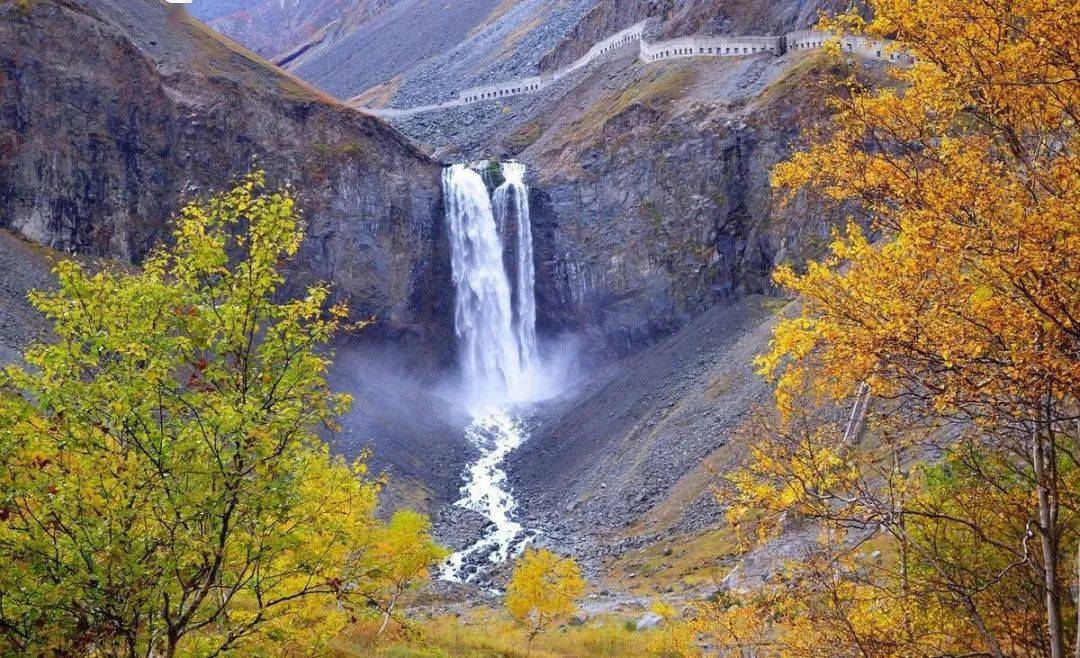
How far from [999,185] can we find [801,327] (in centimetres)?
227

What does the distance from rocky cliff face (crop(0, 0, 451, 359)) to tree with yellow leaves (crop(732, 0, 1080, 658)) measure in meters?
56.3

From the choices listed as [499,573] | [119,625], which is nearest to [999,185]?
[119,625]

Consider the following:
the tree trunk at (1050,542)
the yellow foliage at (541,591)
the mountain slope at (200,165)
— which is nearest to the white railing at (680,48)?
the mountain slope at (200,165)

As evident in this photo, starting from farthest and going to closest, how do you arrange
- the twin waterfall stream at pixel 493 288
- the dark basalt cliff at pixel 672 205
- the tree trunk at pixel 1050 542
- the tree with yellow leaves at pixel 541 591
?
the twin waterfall stream at pixel 493 288 → the dark basalt cliff at pixel 672 205 → the tree with yellow leaves at pixel 541 591 → the tree trunk at pixel 1050 542

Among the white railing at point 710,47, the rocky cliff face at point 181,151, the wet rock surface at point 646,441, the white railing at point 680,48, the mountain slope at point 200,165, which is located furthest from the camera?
the white railing at point 710,47

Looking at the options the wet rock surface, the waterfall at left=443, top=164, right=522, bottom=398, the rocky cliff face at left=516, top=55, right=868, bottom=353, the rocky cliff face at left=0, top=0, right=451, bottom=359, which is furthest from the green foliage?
the waterfall at left=443, top=164, right=522, bottom=398

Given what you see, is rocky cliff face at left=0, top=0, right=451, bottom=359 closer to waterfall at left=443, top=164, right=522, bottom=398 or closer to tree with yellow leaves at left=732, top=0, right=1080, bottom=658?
waterfall at left=443, top=164, right=522, bottom=398

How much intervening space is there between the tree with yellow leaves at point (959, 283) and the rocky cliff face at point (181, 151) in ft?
185

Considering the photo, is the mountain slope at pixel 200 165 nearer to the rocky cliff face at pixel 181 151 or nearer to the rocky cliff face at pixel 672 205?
the rocky cliff face at pixel 181 151

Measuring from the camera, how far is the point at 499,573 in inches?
1463

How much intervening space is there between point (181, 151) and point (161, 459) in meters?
59.0

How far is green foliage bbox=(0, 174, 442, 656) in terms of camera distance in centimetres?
727

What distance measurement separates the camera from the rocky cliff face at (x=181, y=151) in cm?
5509

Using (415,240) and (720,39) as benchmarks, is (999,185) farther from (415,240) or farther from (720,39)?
(720,39)
